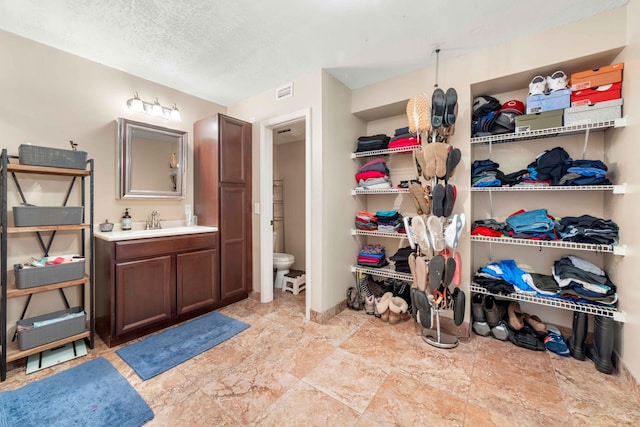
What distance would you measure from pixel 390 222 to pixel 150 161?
261 centimetres

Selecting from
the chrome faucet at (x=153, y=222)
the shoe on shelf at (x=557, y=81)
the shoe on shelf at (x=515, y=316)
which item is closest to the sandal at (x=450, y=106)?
the shoe on shelf at (x=557, y=81)

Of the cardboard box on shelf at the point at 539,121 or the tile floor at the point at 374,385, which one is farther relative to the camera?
the cardboard box on shelf at the point at 539,121

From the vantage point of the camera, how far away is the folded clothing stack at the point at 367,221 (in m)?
2.84

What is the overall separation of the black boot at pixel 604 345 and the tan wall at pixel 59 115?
157 inches

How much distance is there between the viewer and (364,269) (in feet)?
9.30

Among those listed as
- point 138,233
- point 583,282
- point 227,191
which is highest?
point 227,191

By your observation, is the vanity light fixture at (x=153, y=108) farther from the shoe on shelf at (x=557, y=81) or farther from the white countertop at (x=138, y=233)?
the shoe on shelf at (x=557, y=81)

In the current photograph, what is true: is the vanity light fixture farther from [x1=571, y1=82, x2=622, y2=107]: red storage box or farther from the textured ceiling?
[x1=571, y1=82, x2=622, y2=107]: red storage box

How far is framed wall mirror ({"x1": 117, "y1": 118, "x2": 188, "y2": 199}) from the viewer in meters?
2.53

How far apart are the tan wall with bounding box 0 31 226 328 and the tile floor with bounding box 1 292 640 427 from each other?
1.15 meters

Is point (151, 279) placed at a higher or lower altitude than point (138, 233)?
lower

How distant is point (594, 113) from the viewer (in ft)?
6.01

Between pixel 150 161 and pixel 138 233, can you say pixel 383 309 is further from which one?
pixel 150 161

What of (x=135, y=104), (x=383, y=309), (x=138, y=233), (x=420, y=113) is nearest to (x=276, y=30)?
(x=420, y=113)
